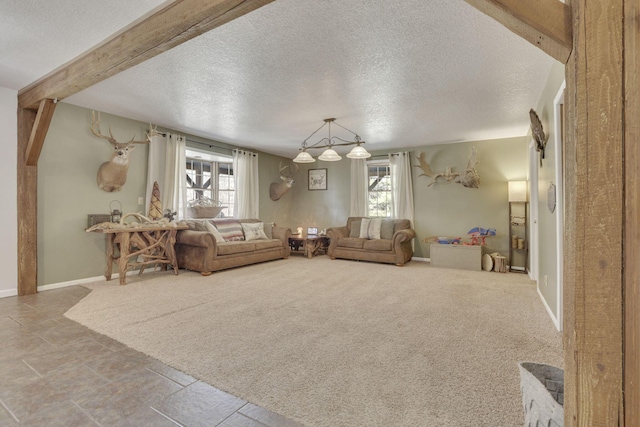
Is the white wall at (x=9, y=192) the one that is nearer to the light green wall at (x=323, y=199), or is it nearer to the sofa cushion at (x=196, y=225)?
the sofa cushion at (x=196, y=225)

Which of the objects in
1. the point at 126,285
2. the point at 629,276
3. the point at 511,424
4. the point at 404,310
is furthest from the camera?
the point at 126,285

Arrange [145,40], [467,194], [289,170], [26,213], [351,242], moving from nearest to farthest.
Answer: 1. [145,40]
2. [26,213]
3. [467,194]
4. [351,242]
5. [289,170]

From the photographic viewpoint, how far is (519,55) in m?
2.72

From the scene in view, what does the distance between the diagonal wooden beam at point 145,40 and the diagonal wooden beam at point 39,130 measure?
140 mm

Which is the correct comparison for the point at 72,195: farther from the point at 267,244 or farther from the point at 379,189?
the point at 379,189

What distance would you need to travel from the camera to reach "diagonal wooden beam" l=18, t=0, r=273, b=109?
5.90 ft

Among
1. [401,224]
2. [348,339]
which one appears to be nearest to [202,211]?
[401,224]

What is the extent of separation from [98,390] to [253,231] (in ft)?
14.2

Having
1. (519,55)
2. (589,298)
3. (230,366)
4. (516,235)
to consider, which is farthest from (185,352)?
(516,235)

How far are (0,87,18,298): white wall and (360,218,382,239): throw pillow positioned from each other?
5296 mm

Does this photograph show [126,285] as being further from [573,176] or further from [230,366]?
[573,176]

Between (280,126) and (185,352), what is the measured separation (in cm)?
376

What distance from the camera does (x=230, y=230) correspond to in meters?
5.67

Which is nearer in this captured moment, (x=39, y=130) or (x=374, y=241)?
(x=39, y=130)
